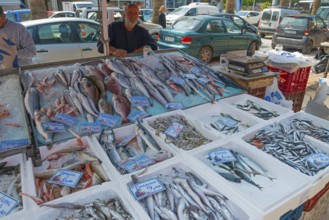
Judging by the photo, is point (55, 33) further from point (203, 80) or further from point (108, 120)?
point (108, 120)

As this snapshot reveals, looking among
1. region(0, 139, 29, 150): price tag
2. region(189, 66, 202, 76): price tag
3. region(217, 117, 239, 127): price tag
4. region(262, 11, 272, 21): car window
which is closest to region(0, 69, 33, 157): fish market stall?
region(0, 139, 29, 150): price tag

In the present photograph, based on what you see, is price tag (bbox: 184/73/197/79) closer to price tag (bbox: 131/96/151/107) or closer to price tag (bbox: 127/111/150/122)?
price tag (bbox: 131/96/151/107)

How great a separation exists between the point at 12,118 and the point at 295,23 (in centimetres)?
1298

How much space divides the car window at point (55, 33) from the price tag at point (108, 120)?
174 inches

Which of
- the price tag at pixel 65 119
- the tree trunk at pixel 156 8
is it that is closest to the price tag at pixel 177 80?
the price tag at pixel 65 119

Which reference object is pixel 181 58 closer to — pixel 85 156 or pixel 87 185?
pixel 85 156

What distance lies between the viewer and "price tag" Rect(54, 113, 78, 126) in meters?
2.35

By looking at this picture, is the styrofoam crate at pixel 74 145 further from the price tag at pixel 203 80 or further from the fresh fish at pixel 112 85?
the price tag at pixel 203 80

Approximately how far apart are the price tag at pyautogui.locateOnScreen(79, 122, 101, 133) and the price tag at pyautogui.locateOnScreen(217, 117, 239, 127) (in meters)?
1.22

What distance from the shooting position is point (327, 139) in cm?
250

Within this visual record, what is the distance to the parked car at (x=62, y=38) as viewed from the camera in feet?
19.7

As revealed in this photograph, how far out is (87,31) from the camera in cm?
671

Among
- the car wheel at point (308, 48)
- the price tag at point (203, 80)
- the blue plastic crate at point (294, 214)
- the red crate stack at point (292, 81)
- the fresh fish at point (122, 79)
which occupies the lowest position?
the car wheel at point (308, 48)

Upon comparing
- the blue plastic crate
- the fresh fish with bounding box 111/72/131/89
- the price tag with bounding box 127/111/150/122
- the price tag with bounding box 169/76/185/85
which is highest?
the fresh fish with bounding box 111/72/131/89
